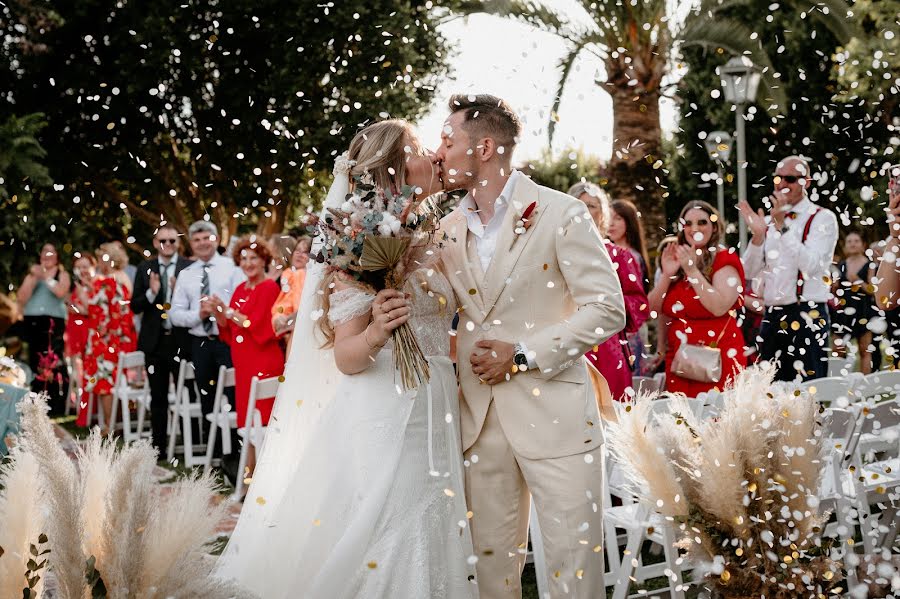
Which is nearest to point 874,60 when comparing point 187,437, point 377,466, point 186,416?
point 186,416

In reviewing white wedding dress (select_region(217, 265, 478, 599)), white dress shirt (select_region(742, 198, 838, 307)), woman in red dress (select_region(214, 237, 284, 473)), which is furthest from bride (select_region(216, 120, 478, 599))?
woman in red dress (select_region(214, 237, 284, 473))

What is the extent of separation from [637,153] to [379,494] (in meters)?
8.29

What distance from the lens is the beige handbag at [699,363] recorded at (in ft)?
18.9

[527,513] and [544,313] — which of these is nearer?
[544,313]

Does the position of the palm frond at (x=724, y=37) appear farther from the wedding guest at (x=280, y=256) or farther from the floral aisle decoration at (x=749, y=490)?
the floral aisle decoration at (x=749, y=490)

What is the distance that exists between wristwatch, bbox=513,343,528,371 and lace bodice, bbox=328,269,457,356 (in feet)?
1.08

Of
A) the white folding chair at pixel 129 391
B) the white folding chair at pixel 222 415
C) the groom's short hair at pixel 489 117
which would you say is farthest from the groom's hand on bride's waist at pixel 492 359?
the white folding chair at pixel 129 391

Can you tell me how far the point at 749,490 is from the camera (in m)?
2.98

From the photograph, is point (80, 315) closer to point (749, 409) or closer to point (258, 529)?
point (258, 529)

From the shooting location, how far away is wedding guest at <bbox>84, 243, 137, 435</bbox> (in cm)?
1106

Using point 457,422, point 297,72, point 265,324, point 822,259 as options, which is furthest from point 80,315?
point 457,422

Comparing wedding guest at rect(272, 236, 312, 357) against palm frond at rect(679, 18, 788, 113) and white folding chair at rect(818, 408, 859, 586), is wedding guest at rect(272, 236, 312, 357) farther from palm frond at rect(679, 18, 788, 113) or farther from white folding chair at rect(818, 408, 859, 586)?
palm frond at rect(679, 18, 788, 113)

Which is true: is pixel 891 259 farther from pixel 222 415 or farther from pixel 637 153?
pixel 637 153

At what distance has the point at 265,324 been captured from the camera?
26.0 feet
